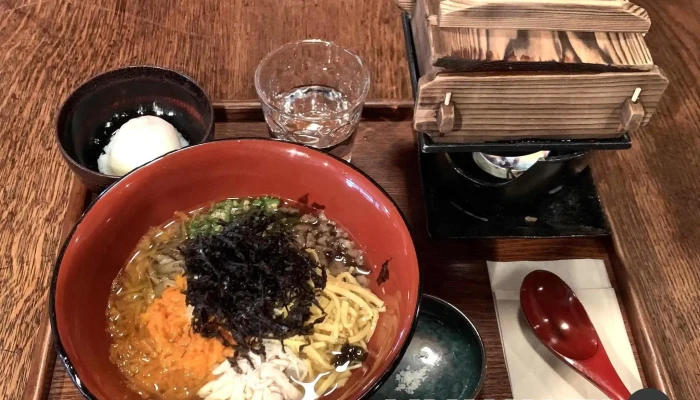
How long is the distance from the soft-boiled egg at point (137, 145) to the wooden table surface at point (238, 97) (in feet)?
0.49

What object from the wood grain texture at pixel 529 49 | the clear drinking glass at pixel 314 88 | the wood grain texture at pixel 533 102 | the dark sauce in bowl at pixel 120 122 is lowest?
the dark sauce in bowl at pixel 120 122

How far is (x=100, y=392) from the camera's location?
2.96 feet

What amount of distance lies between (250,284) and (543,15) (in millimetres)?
770

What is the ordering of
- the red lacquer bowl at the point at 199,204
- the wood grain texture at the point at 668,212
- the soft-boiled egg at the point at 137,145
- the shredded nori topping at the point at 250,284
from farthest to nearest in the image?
the soft-boiled egg at the point at 137,145
the wood grain texture at the point at 668,212
the shredded nori topping at the point at 250,284
the red lacquer bowl at the point at 199,204

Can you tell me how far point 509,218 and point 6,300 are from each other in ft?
3.86

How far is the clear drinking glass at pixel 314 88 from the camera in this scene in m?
1.41

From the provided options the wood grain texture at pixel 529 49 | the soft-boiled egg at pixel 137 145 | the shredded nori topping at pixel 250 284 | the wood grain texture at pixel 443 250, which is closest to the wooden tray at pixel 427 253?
the wood grain texture at pixel 443 250

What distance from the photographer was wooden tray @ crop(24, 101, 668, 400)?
1.14 m

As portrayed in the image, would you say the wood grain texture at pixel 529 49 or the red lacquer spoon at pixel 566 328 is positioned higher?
the wood grain texture at pixel 529 49

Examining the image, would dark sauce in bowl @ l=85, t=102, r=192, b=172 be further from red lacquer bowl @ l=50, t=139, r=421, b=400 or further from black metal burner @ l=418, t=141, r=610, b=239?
black metal burner @ l=418, t=141, r=610, b=239

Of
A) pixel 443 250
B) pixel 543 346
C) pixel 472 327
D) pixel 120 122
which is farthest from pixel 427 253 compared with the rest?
pixel 120 122

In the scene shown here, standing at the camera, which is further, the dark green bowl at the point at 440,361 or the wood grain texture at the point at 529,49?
the dark green bowl at the point at 440,361

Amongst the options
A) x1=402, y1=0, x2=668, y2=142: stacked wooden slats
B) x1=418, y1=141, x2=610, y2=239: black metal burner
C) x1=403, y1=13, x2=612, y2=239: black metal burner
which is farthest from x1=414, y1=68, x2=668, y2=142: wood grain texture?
x1=418, y1=141, x2=610, y2=239: black metal burner

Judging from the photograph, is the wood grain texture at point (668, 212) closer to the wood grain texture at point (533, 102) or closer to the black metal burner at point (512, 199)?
the black metal burner at point (512, 199)
